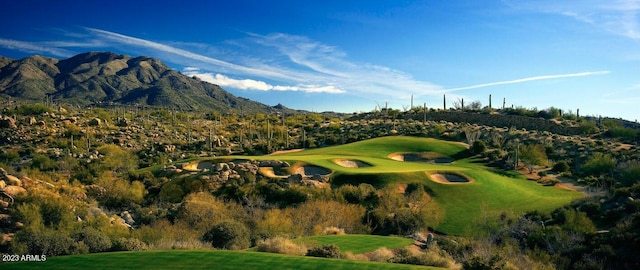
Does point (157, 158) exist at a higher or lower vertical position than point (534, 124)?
lower

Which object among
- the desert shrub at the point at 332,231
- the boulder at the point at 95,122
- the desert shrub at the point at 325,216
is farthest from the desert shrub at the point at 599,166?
the boulder at the point at 95,122

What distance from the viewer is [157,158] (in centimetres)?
5997

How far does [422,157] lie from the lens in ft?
183

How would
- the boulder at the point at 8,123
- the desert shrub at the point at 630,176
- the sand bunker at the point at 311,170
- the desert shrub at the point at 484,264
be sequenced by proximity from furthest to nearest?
the boulder at the point at 8,123 → the sand bunker at the point at 311,170 → the desert shrub at the point at 630,176 → the desert shrub at the point at 484,264

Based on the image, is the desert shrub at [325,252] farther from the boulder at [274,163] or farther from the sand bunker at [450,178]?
the boulder at [274,163]

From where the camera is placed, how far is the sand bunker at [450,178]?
4016 cm

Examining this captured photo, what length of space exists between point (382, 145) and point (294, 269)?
47216mm

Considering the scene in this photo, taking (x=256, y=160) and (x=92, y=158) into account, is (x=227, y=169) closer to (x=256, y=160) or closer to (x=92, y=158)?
(x=256, y=160)

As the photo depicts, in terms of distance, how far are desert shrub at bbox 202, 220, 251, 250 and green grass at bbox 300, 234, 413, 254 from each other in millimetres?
3718

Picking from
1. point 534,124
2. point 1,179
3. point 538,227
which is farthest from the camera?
point 534,124

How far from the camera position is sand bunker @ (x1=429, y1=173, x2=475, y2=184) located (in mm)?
40156

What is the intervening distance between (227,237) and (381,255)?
8.71 meters

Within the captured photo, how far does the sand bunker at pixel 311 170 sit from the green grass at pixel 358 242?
20.0m

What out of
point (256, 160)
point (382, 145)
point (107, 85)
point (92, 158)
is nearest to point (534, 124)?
point (382, 145)
